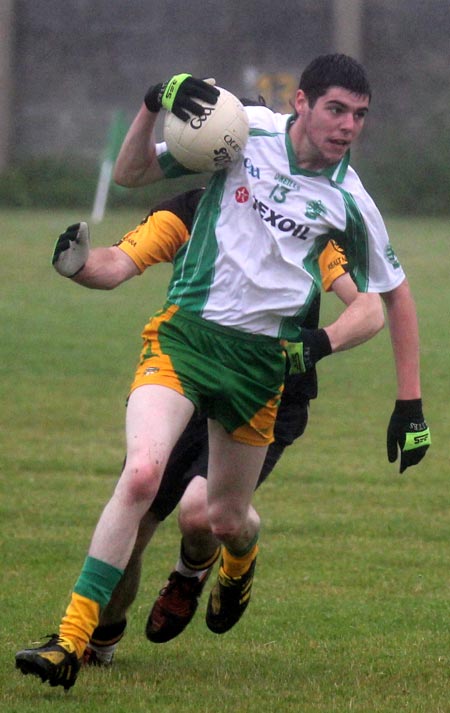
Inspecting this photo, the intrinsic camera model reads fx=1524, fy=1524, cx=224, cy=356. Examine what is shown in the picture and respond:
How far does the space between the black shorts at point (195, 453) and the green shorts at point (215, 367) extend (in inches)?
27.4

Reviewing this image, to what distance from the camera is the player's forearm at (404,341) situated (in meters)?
5.77

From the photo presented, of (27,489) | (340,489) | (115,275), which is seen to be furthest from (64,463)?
(115,275)

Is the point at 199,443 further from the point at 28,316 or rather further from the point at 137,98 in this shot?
the point at 137,98

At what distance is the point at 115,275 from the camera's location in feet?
19.0

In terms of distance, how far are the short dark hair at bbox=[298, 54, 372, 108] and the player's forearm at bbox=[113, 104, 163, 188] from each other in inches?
23.3

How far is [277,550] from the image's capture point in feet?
26.8

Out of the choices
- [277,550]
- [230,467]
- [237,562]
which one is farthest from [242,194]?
[277,550]

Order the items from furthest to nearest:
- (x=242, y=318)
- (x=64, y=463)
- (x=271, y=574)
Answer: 1. (x=64, y=463)
2. (x=271, y=574)
3. (x=242, y=318)

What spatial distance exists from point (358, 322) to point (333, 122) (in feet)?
4.49

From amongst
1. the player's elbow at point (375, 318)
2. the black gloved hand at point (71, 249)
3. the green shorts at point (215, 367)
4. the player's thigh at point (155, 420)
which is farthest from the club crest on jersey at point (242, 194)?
the player's elbow at point (375, 318)

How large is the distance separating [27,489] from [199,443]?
3213 mm

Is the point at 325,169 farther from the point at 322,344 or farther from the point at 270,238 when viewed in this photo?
the point at 322,344

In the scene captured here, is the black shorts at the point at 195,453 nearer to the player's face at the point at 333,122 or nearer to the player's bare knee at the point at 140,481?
the player's bare knee at the point at 140,481

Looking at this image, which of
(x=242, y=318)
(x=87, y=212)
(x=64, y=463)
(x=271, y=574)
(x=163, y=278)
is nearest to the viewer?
(x=242, y=318)
